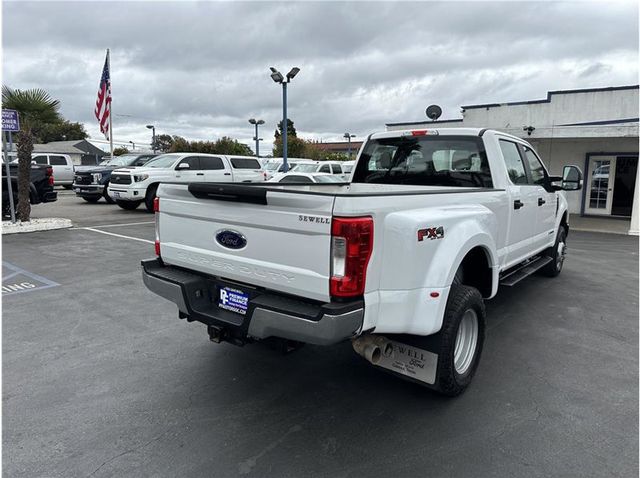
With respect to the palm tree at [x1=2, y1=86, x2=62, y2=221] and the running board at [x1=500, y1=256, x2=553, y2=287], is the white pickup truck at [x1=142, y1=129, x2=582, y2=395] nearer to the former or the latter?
the running board at [x1=500, y1=256, x2=553, y2=287]

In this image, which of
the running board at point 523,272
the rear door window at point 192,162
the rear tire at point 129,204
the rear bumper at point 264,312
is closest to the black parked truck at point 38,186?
the rear tire at point 129,204

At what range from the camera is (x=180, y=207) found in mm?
3369

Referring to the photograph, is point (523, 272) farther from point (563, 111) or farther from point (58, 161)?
point (58, 161)

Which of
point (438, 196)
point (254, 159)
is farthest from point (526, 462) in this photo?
point (254, 159)

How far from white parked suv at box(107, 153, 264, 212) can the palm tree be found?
2.97m

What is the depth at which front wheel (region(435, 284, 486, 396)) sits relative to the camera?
3.05m

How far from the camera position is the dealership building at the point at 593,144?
49.6 feet

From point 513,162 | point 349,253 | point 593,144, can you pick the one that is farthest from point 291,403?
point 593,144

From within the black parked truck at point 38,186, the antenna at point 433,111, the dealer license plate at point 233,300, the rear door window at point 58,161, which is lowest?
the dealer license plate at point 233,300

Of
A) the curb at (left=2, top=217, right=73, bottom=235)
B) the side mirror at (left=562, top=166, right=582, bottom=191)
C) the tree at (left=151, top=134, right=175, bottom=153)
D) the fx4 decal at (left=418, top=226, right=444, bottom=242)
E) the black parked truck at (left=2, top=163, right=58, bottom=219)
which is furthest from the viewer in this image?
the tree at (left=151, top=134, right=175, bottom=153)

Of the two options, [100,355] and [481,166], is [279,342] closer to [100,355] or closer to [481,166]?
[100,355]

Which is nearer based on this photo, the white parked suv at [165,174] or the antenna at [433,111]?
the white parked suv at [165,174]

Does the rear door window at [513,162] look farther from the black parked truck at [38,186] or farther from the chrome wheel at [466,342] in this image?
the black parked truck at [38,186]

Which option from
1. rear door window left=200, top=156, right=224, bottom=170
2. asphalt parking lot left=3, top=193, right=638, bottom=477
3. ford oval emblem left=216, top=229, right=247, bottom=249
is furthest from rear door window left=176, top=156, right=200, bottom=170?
ford oval emblem left=216, top=229, right=247, bottom=249
